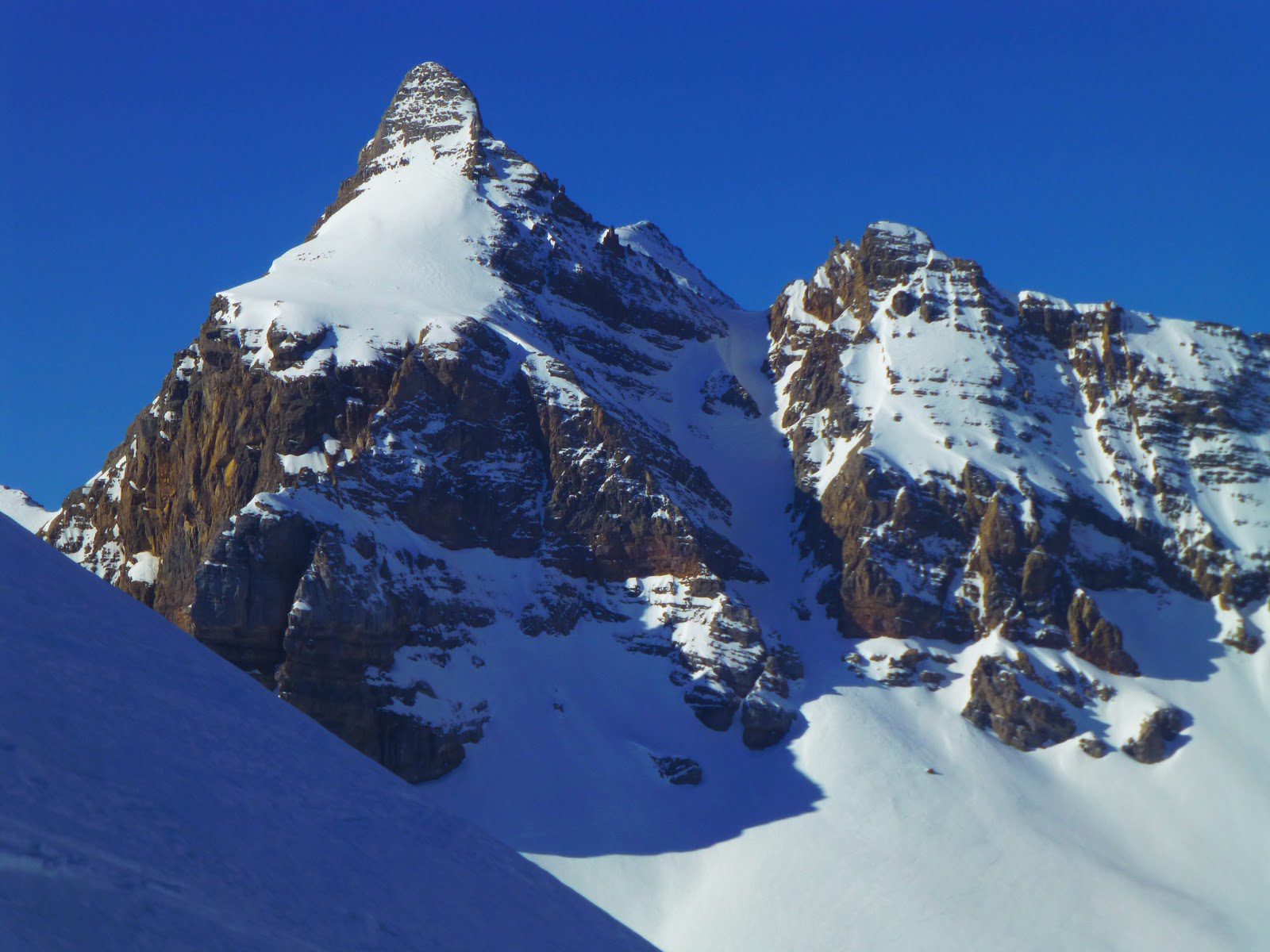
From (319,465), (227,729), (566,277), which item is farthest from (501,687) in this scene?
(227,729)

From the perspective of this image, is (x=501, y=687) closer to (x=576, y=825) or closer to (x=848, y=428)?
(x=576, y=825)

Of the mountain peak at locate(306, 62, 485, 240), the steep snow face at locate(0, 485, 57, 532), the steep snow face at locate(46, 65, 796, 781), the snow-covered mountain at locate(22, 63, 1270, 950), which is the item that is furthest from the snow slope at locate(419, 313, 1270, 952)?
the mountain peak at locate(306, 62, 485, 240)

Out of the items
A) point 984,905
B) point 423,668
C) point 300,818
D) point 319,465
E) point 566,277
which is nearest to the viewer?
point 300,818

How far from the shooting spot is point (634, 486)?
336ft

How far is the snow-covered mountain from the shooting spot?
86.1 metres

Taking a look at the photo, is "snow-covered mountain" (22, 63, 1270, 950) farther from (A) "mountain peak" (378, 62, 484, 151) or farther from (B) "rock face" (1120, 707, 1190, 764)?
(A) "mountain peak" (378, 62, 484, 151)

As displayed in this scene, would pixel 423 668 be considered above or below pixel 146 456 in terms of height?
below

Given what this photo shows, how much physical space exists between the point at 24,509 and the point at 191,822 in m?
122

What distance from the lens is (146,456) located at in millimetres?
105562

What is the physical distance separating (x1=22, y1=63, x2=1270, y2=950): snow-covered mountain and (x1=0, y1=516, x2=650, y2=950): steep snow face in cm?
6928

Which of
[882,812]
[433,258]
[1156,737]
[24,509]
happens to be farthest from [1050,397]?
[24,509]

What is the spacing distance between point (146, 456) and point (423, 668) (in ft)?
99.4

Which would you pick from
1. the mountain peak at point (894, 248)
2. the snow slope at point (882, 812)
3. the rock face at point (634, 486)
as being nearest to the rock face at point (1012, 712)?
the rock face at point (634, 486)

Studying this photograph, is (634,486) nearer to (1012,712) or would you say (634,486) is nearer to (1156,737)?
(1012,712)
